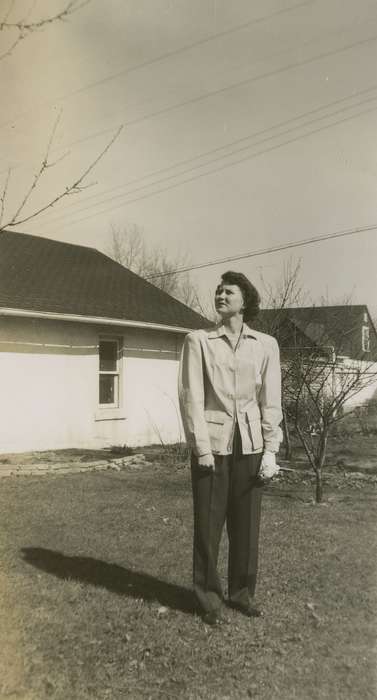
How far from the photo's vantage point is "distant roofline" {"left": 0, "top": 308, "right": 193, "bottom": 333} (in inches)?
437

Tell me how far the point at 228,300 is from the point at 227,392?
597 mm

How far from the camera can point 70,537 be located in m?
5.76

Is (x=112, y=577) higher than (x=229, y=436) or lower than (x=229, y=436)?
lower

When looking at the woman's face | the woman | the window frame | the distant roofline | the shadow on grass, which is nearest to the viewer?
the woman

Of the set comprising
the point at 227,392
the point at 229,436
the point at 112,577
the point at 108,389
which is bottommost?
the point at 112,577

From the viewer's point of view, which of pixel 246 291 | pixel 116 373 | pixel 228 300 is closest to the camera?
pixel 228 300

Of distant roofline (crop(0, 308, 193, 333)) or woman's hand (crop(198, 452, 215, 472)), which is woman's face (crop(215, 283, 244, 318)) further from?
distant roofline (crop(0, 308, 193, 333))

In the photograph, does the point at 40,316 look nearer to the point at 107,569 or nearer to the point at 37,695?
the point at 107,569

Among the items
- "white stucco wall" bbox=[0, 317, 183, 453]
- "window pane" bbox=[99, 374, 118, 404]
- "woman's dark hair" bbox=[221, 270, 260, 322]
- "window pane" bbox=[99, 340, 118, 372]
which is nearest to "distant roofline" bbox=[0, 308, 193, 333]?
"white stucco wall" bbox=[0, 317, 183, 453]

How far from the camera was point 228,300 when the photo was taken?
3922 mm

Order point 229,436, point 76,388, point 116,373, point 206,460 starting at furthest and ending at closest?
1. point 116,373
2. point 76,388
3. point 229,436
4. point 206,460

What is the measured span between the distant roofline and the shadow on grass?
A: 21.1 feet

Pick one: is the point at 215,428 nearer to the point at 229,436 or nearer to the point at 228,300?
the point at 229,436

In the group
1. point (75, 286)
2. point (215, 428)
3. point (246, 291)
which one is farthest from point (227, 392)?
point (75, 286)
